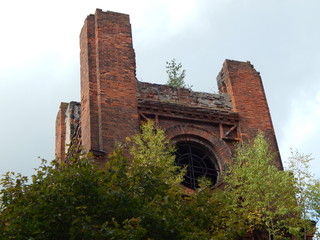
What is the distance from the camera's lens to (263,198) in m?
17.0

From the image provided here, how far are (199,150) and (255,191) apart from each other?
397 cm

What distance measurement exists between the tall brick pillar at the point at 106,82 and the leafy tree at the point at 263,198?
3.45 meters

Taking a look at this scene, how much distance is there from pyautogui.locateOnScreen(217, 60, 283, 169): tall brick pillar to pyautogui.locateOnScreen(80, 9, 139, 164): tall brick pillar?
11.4 feet

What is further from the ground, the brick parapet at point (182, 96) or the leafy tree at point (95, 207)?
the brick parapet at point (182, 96)

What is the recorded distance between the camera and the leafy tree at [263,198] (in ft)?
54.7

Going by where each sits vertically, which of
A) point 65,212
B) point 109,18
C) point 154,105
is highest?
point 109,18

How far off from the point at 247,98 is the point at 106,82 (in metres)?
4.82

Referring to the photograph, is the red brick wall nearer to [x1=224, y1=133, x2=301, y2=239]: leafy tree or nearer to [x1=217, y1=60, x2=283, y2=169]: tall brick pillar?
[x1=224, y1=133, x2=301, y2=239]: leafy tree

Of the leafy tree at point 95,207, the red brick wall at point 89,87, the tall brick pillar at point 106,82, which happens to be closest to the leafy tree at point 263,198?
the leafy tree at point 95,207

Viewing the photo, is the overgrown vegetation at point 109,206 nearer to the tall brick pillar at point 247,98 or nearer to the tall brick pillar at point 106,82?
the tall brick pillar at point 106,82

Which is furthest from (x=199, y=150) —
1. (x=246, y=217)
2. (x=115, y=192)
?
(x=115, y=192)

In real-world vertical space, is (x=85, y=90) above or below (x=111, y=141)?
above

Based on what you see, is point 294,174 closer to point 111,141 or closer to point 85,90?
point 111,141

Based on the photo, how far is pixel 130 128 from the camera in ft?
64.1
